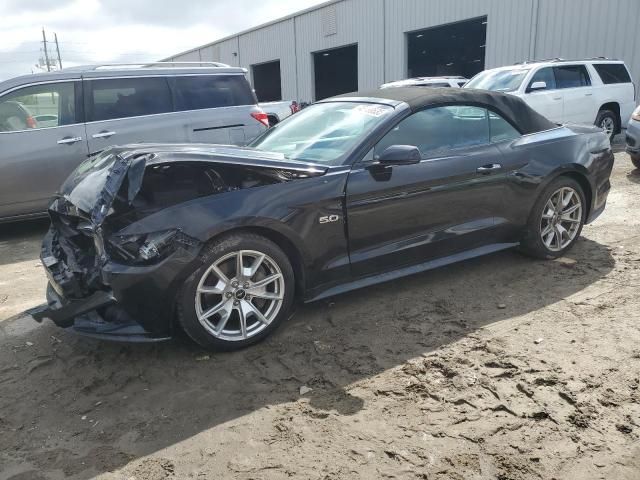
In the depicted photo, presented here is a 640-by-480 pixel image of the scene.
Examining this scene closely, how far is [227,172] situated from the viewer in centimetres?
324

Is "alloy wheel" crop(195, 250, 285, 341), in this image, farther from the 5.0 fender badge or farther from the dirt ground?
the 5.0 fender badge

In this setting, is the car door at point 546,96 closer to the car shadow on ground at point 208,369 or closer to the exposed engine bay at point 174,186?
the car shadow on ground at point 208,369

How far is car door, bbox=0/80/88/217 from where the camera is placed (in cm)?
586

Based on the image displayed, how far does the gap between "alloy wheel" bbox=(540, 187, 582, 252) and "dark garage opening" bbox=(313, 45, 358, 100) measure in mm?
22313

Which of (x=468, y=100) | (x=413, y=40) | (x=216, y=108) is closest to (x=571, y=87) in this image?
(x=216, y=108)

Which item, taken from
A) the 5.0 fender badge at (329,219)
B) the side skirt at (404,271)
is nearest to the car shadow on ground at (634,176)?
the side skirt at (404,271)

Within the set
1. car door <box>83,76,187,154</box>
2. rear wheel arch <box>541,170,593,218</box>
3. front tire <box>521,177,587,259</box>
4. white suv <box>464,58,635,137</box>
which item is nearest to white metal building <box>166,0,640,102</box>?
white suv <box>464,58,635,137</box>

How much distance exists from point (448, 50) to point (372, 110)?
26.9 meters

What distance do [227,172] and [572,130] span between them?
3.34 m

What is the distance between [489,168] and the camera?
4.16 metres

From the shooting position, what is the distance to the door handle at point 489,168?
162 inches

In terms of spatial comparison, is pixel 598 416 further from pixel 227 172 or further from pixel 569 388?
pixel 227 172

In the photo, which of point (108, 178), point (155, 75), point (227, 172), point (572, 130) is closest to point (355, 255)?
point (227, 172)

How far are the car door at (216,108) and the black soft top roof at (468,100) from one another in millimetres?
2790
